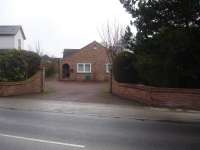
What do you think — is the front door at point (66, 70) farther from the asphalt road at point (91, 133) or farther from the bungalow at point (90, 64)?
the asphalt road at point (91, 133)

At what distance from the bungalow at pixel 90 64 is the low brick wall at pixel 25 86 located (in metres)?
19.1

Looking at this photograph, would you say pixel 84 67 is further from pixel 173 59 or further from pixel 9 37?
pixel 173 59

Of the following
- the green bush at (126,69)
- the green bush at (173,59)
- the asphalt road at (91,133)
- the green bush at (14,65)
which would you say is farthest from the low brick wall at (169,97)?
the green bush at (14,65)

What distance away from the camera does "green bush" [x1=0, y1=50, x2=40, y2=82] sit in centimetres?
2477

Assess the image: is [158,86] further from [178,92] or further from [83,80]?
[83,80]

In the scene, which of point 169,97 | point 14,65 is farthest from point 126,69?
point 14,65

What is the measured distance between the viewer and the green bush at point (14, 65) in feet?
81.3

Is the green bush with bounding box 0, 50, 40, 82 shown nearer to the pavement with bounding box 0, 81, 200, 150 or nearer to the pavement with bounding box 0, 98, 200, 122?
the pavement with bounding box 0, 81, 200, 150

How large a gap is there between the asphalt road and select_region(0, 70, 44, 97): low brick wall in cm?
812

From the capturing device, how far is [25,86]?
24500 mm

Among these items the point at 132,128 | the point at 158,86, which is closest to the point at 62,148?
the point at 132,128

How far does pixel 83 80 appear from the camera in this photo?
4450 cm

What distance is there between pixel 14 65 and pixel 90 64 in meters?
21.0

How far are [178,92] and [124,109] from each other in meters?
3.04
